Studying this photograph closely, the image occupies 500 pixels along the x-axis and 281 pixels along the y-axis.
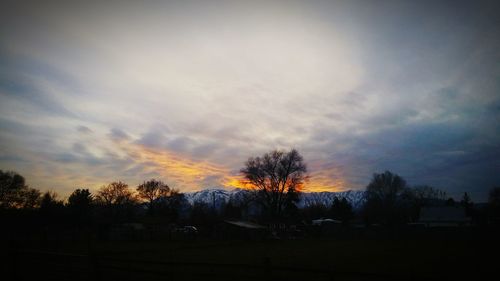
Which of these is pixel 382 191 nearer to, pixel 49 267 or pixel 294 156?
pixel 294 156

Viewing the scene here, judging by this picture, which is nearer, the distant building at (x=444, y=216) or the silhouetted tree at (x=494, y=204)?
the distant building at (x=444, y=216)

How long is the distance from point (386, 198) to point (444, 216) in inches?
1034

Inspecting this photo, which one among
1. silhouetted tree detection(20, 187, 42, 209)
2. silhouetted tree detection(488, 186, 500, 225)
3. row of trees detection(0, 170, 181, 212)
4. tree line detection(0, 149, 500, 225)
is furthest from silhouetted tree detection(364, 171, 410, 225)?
silhouetted tree detection(20, 187, 42, 209)

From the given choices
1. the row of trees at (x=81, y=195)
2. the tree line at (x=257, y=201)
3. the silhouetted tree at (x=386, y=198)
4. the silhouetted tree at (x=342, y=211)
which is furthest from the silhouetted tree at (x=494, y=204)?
the row of trees at (x=81, y=195)

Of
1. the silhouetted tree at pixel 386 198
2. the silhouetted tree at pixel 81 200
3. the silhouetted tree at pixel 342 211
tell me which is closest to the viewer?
the silhouetted tree at pixel 81 200

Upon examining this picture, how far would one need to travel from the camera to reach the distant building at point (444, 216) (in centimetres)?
7769

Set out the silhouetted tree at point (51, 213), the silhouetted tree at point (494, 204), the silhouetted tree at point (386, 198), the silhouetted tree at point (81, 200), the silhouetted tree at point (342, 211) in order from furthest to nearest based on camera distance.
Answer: the silhouetted tree at point (342, 211) → the silhouetted tree at point (386, 198) → the silhouetted tree at point (494, 204) → the silhouetted tree at point (81, 200) → the silhouetted tree at point (51, 213)

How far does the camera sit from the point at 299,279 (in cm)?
1567

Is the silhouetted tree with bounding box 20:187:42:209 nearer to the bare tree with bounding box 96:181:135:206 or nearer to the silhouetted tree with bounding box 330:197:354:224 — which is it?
the bare tree with bounding box 96:181:135:206

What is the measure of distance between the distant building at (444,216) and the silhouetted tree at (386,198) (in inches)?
530

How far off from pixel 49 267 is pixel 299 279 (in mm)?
10939

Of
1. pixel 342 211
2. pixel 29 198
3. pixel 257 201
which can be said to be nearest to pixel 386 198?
pixel 342 211

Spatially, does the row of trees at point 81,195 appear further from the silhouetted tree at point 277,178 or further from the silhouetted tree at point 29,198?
the silhouetted tree at point 277,178

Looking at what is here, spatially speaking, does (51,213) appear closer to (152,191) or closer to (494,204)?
(152,191)
